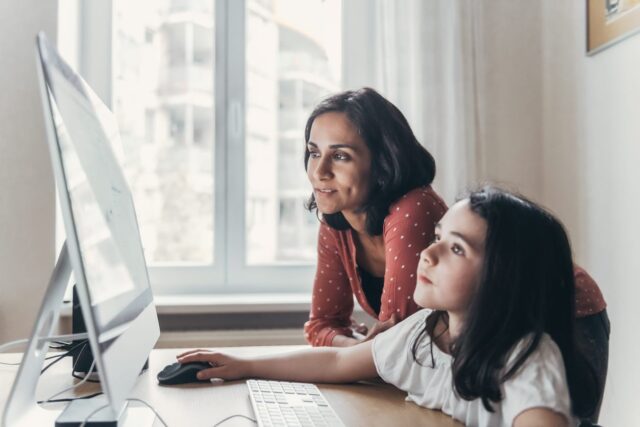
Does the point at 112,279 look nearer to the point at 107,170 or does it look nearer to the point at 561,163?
the point at 107,170

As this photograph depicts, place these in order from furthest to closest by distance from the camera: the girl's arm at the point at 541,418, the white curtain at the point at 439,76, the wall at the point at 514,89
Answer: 1. the wall at the point at 514,89
2. the white curtain at the point at 439,76
3. the girl's arm at the point at 541,418

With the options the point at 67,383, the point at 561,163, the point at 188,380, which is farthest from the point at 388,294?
the point at 561,163

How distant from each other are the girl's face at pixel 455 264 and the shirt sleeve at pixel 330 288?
579 mm

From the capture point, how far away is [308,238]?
2459 mm

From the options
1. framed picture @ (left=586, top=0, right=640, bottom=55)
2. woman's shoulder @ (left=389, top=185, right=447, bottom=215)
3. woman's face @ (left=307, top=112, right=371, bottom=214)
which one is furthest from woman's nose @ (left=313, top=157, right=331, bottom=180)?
framed picture @ (left=586, top=0, right=640, bottom=55)

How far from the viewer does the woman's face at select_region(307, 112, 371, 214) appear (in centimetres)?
144

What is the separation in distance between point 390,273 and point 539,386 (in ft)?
1.74

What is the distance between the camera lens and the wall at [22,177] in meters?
2.04

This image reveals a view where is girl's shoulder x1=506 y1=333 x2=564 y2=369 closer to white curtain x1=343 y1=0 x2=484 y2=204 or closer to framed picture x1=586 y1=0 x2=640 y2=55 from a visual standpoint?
framed picture x1=586 y1=0 x2=640 y2=55

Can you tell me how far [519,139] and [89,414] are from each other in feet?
6.04

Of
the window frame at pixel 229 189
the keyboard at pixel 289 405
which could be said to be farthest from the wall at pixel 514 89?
the keyboard at pixel 289 405

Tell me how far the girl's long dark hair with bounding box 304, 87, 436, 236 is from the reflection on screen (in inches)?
25.1

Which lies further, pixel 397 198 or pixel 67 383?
pixel 397 198

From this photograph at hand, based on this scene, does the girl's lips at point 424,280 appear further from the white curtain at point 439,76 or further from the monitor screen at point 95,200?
the white curtain at point 439,76
